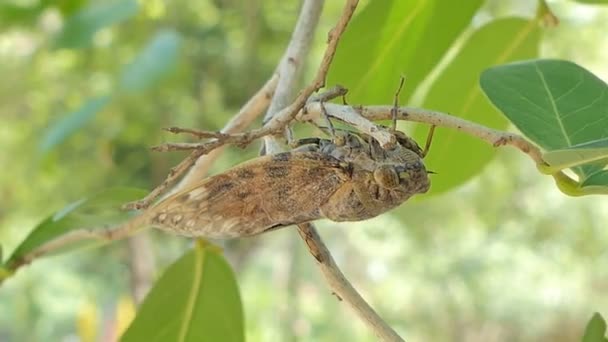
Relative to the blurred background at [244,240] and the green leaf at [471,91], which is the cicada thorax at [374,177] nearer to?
the green leaf at [471,91]

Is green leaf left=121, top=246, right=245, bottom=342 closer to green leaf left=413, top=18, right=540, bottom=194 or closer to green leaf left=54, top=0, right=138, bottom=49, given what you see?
green leaf left=413, top=18, right=540, bottom=194

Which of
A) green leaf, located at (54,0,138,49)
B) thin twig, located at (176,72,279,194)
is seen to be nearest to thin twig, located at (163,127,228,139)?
thin twig, located at (176,72,279,194)

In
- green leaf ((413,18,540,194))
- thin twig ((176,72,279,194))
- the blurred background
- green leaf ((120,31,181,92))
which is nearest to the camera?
thin twig ((176,72,279,194))

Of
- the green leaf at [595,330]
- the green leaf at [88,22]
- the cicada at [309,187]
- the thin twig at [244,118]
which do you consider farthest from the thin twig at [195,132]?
the green leaf at [88,22]

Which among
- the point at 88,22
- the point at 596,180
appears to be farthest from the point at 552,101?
the point at 88,22

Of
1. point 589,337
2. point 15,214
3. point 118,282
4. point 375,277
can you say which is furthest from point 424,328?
point 589,337

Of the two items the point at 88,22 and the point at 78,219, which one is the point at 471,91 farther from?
the point at 88,22

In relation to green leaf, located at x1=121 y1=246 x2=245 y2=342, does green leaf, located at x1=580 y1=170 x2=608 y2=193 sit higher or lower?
higher
